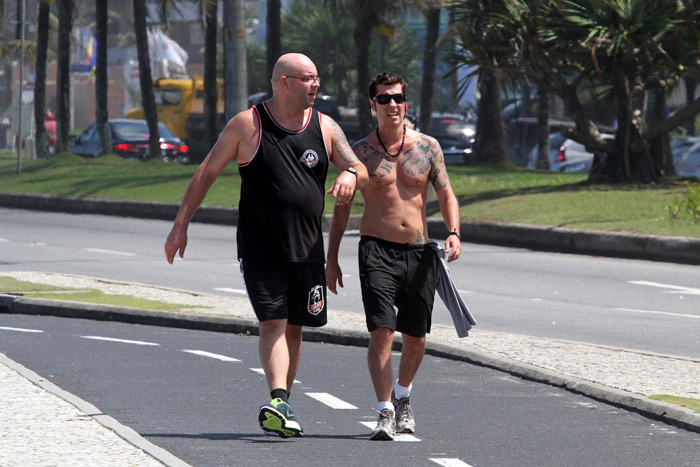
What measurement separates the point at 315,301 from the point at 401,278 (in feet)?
1.43

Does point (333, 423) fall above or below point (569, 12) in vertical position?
below

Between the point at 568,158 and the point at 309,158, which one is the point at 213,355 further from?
the point at 568,158

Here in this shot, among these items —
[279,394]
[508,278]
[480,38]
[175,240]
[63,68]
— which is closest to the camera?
[279,394]

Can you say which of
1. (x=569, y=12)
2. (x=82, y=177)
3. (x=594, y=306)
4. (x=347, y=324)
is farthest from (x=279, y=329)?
(x=82, y=177)

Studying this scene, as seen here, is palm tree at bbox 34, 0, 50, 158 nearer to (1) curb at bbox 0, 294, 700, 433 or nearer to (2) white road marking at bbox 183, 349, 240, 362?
(1) curb at bbox 0, 294, 700, 433

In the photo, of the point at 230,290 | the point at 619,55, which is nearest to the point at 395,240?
the point at 230,290

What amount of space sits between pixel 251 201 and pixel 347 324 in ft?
15.0

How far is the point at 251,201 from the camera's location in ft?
22.0

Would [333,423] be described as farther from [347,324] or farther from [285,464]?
[347,324]

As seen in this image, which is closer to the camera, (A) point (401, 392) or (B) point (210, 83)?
(A) point (401, 392)

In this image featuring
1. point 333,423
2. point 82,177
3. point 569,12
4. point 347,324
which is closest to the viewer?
point 333,423

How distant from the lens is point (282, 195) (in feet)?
21.8

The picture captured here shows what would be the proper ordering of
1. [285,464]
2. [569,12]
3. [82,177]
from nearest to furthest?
[285,464], [569,12], [82,177]

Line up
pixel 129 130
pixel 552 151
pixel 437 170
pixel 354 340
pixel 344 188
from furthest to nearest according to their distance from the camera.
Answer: pixel 129 130 → pixel 552 151 → pixel 354 340 → pixel 437 170 → pixel 344 188
